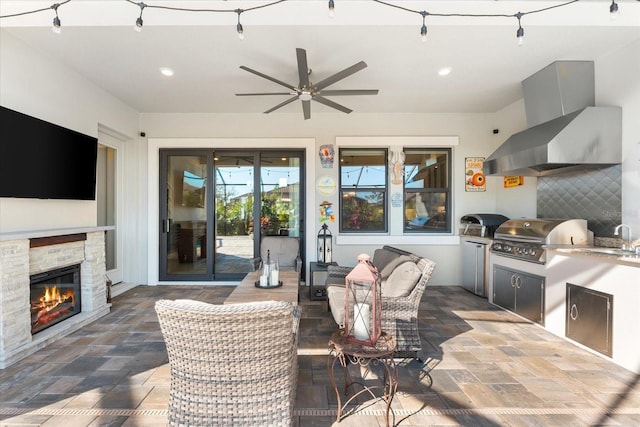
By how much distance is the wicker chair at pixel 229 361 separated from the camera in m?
1.39

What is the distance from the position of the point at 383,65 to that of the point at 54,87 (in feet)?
12.3

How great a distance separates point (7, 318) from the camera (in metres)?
2.54

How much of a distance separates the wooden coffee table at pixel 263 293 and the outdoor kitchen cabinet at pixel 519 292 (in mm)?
2734

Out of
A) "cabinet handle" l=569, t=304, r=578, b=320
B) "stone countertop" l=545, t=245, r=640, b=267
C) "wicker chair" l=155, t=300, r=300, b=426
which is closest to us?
"wicker chair" l=155, t=300, r=300, b=426

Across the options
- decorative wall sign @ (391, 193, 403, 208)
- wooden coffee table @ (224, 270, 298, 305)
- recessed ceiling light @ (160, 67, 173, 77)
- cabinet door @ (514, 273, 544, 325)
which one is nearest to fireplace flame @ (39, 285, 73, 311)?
wooden coffee table @ (224, 270, 298, 305)

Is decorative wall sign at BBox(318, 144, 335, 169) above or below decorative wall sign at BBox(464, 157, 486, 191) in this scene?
above

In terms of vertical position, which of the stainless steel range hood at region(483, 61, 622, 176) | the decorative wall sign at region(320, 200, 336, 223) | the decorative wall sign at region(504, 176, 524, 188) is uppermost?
the stainless steel range hood at region(483, 61, 622, 176)

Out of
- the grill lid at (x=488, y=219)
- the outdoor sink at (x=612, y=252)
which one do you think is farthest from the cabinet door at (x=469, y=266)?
the outdoor sink at (x=612, y=252)

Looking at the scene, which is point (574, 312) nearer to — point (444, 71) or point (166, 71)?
point (444, 71)

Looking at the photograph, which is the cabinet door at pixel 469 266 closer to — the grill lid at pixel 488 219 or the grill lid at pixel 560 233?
the grill lid at pixel 488 219

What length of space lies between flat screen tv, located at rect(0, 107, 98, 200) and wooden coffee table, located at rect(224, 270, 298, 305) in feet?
7.32

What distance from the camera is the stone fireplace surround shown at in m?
2.53

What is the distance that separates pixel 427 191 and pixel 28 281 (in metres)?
5.43

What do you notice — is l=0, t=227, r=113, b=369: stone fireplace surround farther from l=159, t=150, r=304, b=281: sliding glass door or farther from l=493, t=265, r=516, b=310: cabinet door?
l=493, t=265, r=516, b=310: cabinet door
